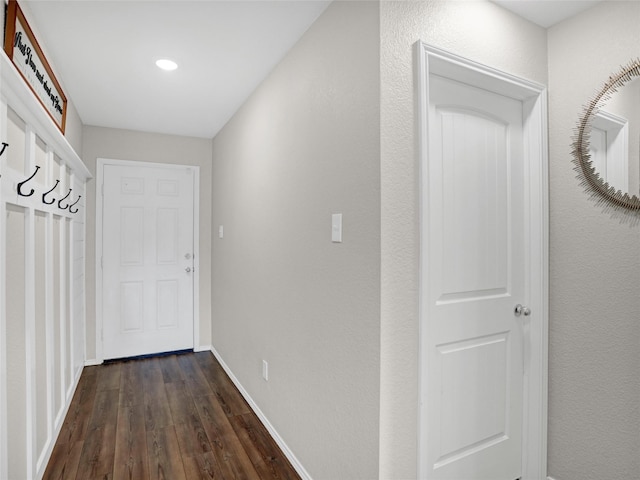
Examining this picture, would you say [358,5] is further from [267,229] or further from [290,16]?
[267,229]

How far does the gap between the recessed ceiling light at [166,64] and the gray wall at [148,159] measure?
1.66m

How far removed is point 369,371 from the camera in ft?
4.86

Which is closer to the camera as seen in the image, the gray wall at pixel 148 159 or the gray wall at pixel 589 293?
the gray wall at pixel 589 293

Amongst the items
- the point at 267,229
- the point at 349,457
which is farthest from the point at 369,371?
the point at 267,229

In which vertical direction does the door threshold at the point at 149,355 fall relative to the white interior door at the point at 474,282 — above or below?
below

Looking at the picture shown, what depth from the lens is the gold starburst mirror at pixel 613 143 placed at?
1.57 meters

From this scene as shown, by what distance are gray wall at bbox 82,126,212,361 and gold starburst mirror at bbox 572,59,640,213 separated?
3.40 meters

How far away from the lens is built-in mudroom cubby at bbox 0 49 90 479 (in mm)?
1402

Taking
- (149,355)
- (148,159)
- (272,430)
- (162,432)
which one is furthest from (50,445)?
(148,159)

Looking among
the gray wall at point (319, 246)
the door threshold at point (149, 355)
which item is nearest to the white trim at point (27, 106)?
the gray wall at point (319, 246)

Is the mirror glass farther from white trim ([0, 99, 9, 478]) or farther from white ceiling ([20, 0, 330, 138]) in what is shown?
white trim ([0, 99, 9, 478])

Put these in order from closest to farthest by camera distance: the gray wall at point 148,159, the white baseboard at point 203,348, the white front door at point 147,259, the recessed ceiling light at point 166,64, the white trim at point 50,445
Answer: the white trim at point 50,445 → the recessed ceiling light at point 166,64 → the gray wall at point 148,159 → the white front door at point 147,259 → the white baseboard at point 203,348

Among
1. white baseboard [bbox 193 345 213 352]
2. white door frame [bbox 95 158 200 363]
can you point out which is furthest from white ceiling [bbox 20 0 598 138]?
white baseboard [bbox 193 345 213 352]

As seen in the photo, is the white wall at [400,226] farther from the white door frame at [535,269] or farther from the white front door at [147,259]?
the white front door at [147,259]
